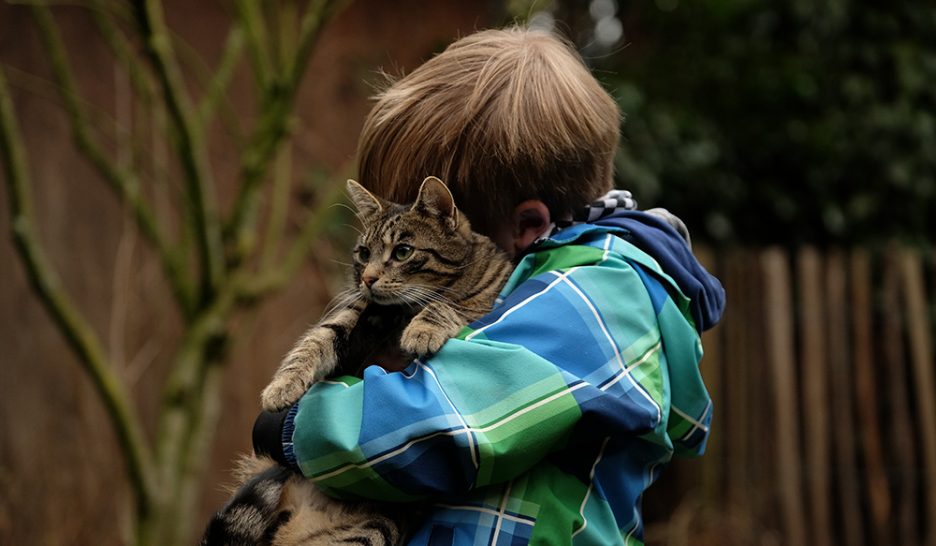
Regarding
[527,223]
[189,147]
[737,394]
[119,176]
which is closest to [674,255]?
[527,223]

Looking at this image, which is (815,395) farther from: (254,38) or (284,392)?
(284,392)

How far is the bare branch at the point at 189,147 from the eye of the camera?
3066mm

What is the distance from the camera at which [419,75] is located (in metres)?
2.11

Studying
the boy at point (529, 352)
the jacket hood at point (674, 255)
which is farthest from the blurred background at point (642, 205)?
the jacket hood at point (674, 255)

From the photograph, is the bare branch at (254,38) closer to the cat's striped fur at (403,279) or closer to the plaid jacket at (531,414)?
the cat's striped fur at (403,279)

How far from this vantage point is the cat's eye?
2.12m

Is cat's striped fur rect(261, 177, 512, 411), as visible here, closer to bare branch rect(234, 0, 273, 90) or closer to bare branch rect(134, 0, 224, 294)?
bare branch rect(134, 0, 224, 294)

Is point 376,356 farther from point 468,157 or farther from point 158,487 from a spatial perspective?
point 158,487

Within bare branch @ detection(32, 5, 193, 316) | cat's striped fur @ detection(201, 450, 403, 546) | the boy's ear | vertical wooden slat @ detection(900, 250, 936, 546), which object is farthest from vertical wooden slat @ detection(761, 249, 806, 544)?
cat's striped fur @ detection(201, 450, 403, 546)

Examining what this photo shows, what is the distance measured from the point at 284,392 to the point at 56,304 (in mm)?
1740

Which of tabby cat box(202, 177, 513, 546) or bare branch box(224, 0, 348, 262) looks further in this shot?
bare branch box(224, 0, 348, 262)

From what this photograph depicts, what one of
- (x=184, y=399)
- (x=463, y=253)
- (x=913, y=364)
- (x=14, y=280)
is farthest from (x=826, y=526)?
(x=14, y=280)

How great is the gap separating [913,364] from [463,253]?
3.88 meters

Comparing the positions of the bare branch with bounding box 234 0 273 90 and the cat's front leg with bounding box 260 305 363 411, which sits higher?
the bare branch with bounding box 234 0 273 90
